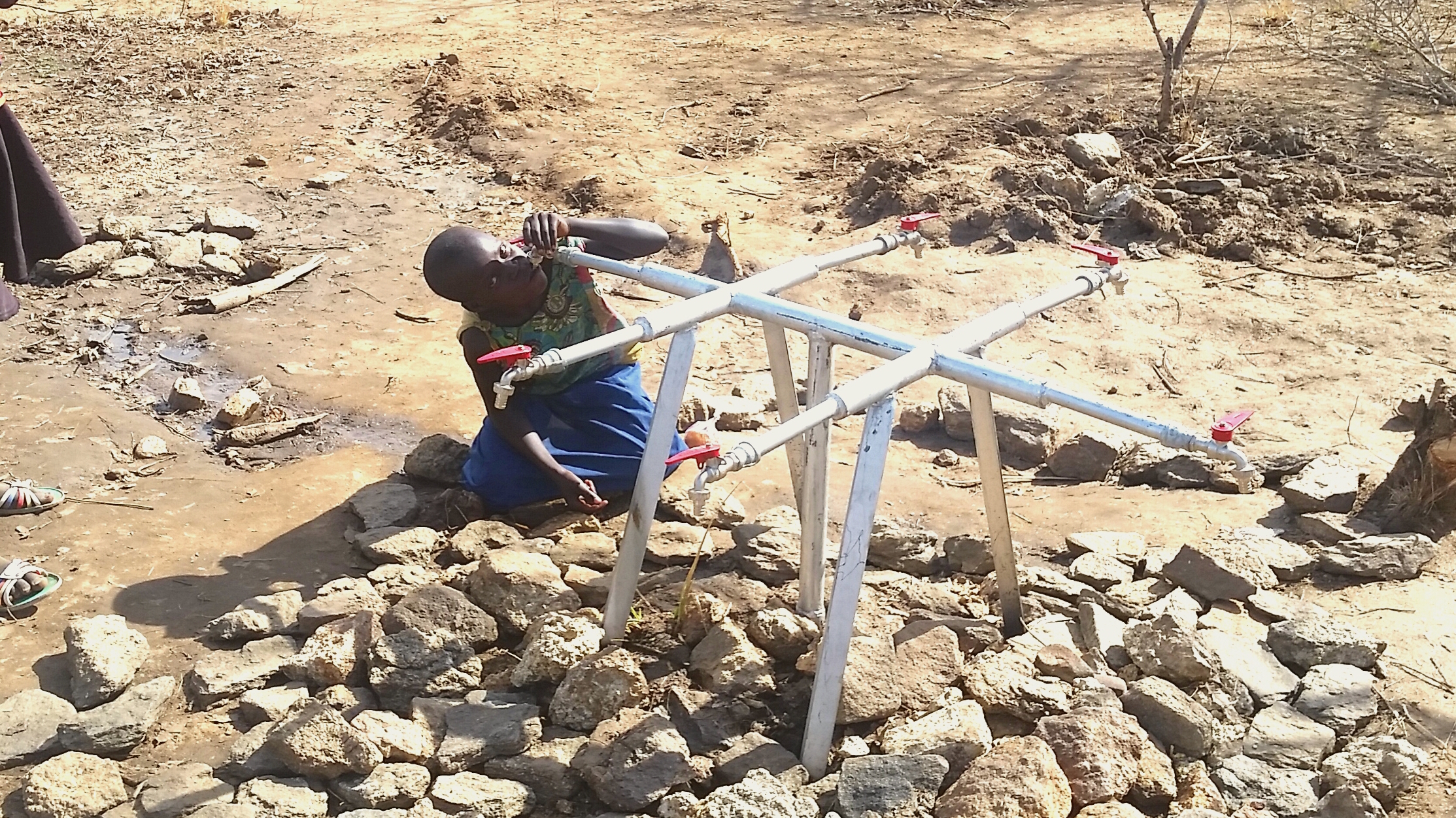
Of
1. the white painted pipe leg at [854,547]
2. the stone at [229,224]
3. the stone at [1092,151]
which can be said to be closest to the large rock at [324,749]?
the white painted pipe leg at [854,547]

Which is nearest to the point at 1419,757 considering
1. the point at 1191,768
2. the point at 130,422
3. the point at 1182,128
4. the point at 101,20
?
the point at 1191,768

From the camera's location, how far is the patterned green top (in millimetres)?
3771

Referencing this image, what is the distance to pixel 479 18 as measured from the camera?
392 inches

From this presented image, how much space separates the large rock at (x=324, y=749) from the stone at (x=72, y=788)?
34 cm

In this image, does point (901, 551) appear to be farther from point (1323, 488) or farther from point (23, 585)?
point (23, 585)

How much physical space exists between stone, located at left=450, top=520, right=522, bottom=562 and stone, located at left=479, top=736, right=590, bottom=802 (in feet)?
2.95

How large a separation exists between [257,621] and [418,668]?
1.79 feet

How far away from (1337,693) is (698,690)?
53.8 inches

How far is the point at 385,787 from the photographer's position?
8.53 ft

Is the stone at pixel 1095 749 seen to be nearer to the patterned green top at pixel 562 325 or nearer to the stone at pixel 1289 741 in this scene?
the stone at pixel 1289 741

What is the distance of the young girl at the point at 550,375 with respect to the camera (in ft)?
11.7

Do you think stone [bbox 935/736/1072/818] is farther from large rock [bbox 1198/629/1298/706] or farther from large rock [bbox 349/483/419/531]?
large rock [bbox 349/483/419/531]

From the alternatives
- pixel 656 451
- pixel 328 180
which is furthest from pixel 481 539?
pixel 328 180

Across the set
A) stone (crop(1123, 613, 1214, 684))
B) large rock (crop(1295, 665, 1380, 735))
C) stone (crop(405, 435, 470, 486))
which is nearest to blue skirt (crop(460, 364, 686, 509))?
stone (crop(405, 435, 470, 486))
